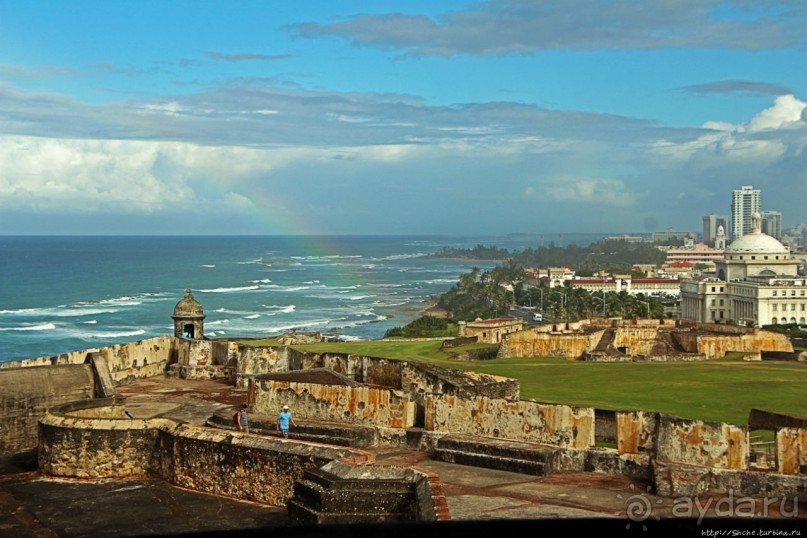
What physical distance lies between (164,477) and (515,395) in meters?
6.91

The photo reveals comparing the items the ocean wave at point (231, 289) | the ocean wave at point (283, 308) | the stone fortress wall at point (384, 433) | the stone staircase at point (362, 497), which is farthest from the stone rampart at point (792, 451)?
the ocean wave at point (231, 289)

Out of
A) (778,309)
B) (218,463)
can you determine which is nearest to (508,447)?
(218,463)

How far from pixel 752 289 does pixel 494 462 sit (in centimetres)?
9051

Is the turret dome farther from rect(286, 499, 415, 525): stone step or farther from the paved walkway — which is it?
rect(286, 499, 415, 525): stone step

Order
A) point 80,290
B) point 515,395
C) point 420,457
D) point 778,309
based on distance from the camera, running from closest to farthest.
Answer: point 420,457 → point 515,395 → point 778,309 → point 80,290

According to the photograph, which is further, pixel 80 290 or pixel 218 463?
pixel 80 290

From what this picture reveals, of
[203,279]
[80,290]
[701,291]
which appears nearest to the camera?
[701,291]

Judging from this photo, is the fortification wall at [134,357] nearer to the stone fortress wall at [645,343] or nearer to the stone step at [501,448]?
the stone step at [501,448]

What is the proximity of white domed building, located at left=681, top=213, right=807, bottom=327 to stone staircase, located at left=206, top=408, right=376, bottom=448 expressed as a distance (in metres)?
76.5

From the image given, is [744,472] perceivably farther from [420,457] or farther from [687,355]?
[687,355]

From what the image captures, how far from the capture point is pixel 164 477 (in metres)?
14.0

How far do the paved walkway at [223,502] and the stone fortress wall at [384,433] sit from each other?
31 cm

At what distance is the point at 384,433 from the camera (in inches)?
599

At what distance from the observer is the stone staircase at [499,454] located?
13.1 m
